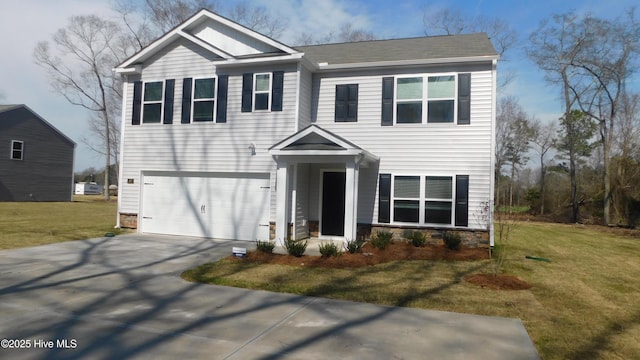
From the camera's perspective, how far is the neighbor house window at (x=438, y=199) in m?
11.3

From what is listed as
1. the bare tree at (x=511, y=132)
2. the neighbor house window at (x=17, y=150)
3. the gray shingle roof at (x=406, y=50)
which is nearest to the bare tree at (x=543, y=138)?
the bare tree at (x=511, y=132)

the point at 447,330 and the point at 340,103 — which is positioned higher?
the point at 340,103

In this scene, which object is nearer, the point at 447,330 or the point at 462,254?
the point at 447,330

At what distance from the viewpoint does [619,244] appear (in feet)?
46.4

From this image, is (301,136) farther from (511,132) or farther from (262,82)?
(511,132)

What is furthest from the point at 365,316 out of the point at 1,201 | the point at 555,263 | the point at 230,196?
the point at 1,201

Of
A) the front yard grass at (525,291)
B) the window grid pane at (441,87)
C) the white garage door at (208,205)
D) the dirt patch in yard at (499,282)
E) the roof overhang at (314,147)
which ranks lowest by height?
the front yard grass at (525,291)

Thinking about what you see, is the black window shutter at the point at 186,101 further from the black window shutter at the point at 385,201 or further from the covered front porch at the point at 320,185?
the black window shutter at the point at 385,201

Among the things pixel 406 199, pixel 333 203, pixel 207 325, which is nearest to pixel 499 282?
pixel 406 199

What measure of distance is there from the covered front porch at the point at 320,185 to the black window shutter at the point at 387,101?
123 cm

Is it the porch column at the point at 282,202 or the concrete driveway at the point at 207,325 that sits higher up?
the porch column at the point at 282,202

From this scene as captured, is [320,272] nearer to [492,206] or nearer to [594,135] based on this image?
[492,206]

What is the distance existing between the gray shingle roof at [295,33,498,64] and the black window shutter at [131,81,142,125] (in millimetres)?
5831

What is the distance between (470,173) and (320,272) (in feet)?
18.1
